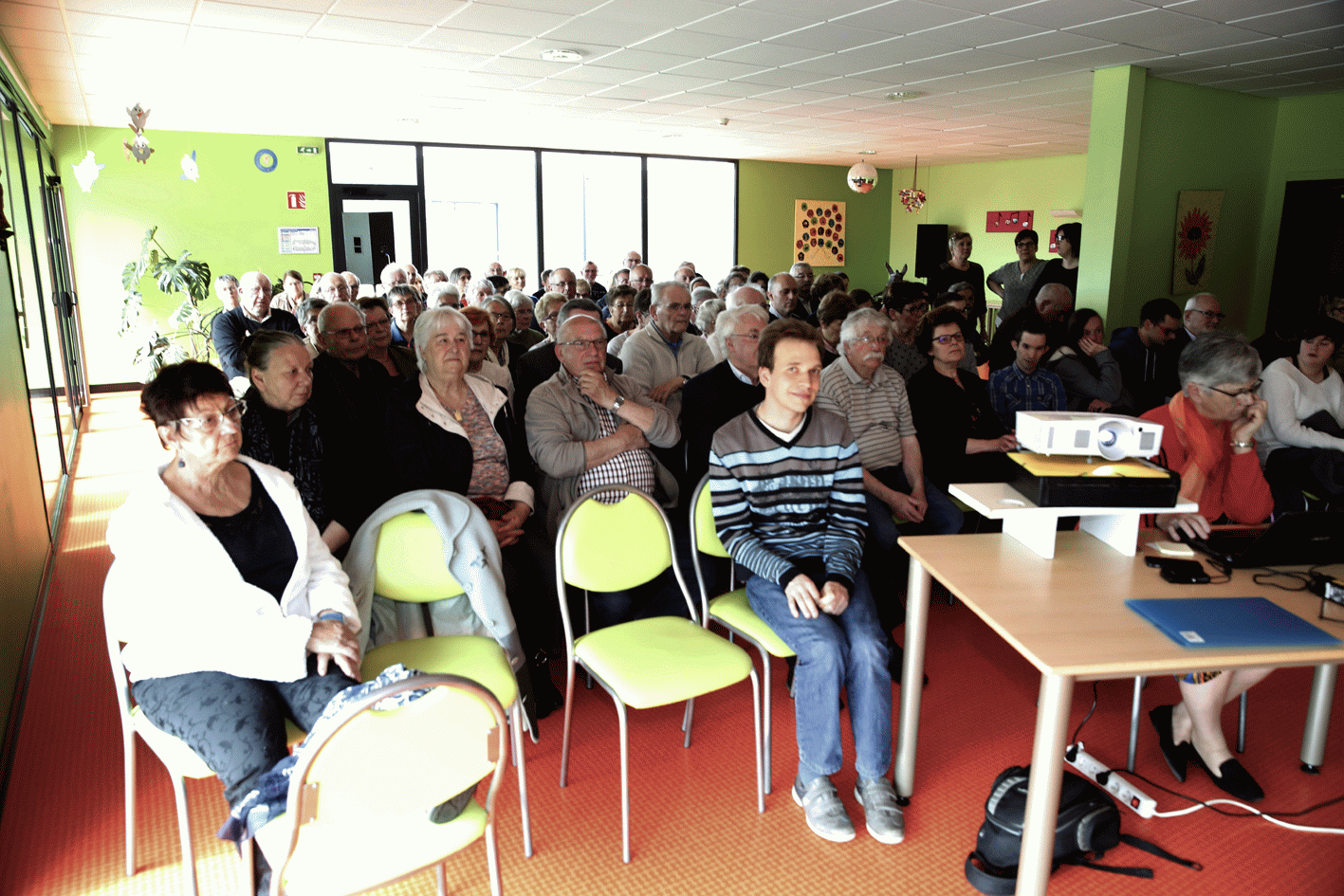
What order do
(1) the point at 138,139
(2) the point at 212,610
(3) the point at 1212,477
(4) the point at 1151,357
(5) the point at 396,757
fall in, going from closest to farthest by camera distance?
(5) the point at 396,757, (2) the point at 212,610, (3) the point at 1212,477, (4) the point at 1151,357, (1) the point at 138,139

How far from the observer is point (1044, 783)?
69.2 inches

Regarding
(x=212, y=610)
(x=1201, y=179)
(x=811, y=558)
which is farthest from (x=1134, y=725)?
(x=1201, y=179)

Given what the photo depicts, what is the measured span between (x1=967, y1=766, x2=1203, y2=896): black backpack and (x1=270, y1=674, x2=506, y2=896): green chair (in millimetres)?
1308

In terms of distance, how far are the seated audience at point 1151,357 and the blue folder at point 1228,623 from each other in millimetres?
3708

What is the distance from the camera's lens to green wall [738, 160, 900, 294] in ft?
43.4

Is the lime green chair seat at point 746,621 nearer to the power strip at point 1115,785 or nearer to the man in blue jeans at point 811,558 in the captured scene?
the man in blue jeans at point 811,558

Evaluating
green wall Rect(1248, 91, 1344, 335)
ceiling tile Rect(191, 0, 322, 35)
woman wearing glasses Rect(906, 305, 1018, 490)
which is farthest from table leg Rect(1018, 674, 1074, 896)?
green wall Rect(1248, 91, 1344, 335)

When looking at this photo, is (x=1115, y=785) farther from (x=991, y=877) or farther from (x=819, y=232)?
(x=819, y=232)

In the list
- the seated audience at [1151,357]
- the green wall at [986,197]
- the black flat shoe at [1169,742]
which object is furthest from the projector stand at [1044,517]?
the green wall at [986,197]

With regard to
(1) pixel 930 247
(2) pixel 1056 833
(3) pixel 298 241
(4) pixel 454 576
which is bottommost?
(2) pixel 1056 833

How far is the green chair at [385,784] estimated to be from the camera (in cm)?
139

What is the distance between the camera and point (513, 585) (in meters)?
2.94

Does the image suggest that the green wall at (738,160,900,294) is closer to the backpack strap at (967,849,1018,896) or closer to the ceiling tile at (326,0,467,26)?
the ceiling tile at (326,0,467,26)

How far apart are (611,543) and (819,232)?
1243 centimetres
